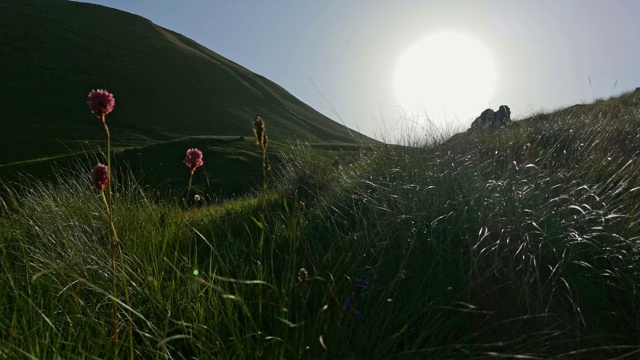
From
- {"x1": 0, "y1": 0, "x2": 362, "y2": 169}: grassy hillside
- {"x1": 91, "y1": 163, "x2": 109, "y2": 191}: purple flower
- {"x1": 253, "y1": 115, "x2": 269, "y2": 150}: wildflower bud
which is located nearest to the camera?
{"x1": 91, "y1": 163, "x2": 109, "y2": 191}: purple flower

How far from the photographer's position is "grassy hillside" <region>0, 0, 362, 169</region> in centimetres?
5166

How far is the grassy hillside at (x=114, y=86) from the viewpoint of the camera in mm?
51656

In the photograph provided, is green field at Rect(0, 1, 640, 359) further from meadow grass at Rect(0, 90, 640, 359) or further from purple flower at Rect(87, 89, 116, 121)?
purple flower at Rect(87, 89, 116, 121)

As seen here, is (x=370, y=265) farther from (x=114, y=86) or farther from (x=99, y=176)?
(x=114, y=86)

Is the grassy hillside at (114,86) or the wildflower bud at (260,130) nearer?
the wildflower bud at (260,130)

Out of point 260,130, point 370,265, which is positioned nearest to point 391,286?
point 370,265

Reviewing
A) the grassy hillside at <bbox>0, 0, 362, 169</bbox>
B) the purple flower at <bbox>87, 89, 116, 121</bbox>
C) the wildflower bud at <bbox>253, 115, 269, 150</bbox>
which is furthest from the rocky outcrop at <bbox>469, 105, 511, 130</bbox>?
the grassy hillside at <bbox>0, 0, 362, 169</bbox>

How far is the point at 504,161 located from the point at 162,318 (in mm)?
3684

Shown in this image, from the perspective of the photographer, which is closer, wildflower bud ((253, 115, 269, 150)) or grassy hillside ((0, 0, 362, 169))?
wildflower bud ((253, 115, 269, 150))

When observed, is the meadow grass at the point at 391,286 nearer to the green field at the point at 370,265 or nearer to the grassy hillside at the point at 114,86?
the green field at the point at 370,265

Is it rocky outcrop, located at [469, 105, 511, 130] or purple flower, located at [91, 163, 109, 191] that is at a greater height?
rocky outcrop, located at [469, 105, 511, 130]

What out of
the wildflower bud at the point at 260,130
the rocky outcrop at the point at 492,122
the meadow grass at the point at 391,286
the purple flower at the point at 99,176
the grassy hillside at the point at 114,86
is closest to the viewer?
the purple flower at the point at 99,176

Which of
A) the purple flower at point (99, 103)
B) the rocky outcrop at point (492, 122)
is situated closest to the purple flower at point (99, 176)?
the purple flower at point (99, 103)

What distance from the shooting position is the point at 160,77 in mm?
65750
